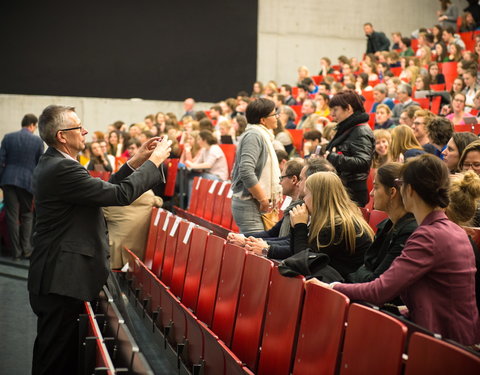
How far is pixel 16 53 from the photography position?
1241cm

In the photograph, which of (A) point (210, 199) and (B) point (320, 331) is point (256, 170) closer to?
(B) point (320, 331)

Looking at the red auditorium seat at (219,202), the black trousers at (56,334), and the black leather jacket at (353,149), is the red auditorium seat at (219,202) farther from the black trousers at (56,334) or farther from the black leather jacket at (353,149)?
the black trousers at (56,334)

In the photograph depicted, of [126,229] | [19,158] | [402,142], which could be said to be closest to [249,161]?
[402,142]

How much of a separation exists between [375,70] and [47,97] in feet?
21.7

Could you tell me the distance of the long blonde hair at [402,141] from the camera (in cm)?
434

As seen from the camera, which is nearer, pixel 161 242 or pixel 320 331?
pixel 320 331

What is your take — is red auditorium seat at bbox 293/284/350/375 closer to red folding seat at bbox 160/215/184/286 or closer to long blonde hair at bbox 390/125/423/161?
red folding seat at bbox 160/215/184/286

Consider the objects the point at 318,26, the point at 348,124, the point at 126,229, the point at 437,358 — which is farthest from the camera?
the point at 318,26

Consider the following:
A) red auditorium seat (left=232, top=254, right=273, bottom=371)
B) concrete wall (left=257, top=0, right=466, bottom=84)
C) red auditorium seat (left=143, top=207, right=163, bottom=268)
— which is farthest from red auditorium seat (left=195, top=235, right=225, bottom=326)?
concrete wall (left=257, top=0, right=466, bottom=84)

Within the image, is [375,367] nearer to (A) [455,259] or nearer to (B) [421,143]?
(A) [455,259]

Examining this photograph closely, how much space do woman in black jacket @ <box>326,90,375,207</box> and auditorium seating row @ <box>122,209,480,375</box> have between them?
1.01m

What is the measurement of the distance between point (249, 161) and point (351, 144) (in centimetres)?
69

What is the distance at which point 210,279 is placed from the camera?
10.5 ft

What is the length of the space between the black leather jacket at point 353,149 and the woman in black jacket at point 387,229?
47.5 inches
